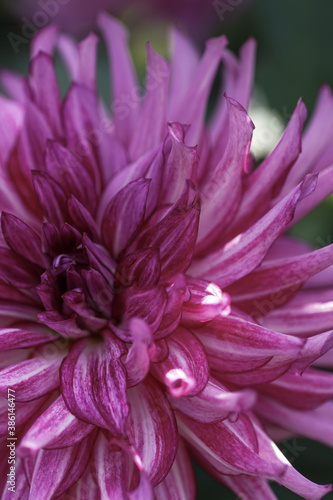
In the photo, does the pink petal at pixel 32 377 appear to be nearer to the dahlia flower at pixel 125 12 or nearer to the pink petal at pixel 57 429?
the pink petal at pixel 57 429

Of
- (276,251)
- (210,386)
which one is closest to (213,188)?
(276,251)

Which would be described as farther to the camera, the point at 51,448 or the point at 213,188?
the point at 213,188

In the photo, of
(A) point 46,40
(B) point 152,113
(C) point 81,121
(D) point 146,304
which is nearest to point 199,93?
(B) point 152,113

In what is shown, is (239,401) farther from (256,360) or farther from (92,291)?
(92,291)

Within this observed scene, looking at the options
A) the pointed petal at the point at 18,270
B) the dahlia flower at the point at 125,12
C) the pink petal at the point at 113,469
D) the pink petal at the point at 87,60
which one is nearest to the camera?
the pink petal at the point at 113,469

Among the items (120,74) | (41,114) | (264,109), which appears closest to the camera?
(41,114)

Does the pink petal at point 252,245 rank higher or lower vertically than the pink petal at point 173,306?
higher

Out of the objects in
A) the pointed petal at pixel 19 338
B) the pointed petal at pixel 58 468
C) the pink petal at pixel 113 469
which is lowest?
the pointed petal at pixel 58 468

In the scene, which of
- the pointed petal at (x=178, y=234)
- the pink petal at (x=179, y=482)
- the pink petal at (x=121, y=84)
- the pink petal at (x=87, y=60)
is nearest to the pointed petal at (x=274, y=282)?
the pointed petal at (x=178, y=234)

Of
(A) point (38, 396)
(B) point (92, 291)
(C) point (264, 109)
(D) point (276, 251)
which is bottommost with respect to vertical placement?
(A) point (38, 396)
